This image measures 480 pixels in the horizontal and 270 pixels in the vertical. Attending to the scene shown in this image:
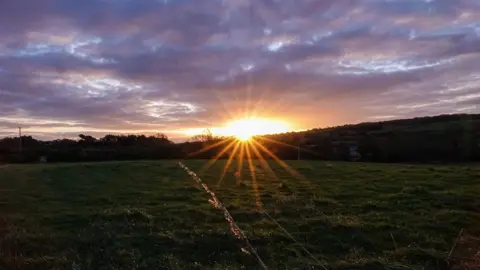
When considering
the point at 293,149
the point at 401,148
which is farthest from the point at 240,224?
the point at 401,148

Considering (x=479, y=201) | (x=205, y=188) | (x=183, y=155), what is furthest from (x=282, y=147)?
(x=479, y=201)

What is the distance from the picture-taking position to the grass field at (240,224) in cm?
1115

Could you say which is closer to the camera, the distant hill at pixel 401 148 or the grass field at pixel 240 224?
the grass field at pixel 240 224

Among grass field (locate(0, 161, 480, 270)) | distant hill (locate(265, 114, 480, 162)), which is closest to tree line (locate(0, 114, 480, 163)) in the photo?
distant hill (locate(265, 114, 480, 162))

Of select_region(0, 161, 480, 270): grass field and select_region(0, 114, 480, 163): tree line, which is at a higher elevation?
select_region(0, 114, 480, 163): tree line

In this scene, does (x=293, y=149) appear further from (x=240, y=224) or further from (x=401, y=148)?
(x=240, y=224)

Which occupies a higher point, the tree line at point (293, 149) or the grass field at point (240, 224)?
the tree line at point (293, 149)

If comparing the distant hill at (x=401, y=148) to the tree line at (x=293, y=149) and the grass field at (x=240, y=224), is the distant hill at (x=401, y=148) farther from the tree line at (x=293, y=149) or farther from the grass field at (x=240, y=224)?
the grass field at (x=240, y=224)

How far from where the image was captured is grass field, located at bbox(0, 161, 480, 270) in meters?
11.1

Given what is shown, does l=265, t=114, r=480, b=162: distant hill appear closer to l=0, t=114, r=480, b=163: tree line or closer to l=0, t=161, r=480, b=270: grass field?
l=0, t=114, r=480, b=163: tree line

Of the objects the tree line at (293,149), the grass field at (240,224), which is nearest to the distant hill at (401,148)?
the tree line at (293,149)

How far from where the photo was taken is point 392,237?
13.1m

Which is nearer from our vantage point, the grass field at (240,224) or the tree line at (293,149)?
the grass field at (240,224)

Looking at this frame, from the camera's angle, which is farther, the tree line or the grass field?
the tree line
